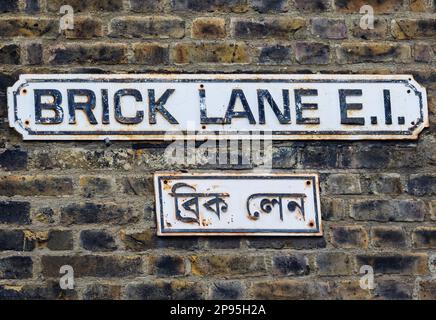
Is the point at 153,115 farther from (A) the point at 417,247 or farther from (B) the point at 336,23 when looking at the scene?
(A) the point at 417,247

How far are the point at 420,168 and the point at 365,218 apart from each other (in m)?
0.29

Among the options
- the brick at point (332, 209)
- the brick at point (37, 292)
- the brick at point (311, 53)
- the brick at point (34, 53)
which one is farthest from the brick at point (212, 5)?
the brick at point (37, 292)

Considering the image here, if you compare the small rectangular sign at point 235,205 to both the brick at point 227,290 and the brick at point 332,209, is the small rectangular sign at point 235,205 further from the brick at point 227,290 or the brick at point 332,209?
the brick at point 227,290

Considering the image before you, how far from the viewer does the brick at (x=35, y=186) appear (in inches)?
161

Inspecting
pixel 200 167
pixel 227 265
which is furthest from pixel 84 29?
pixel 227 265

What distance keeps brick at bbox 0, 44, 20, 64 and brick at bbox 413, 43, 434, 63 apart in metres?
1.47

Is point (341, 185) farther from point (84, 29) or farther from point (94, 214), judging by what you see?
point (84, 29)

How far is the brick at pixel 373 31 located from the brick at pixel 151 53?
0.71 meters

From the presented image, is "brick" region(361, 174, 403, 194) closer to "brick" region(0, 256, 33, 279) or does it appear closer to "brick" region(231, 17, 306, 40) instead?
"brick" region(231, 17, 306, 40)

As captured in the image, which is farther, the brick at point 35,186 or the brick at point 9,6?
the brick at point 9,6

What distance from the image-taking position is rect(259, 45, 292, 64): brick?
428cm

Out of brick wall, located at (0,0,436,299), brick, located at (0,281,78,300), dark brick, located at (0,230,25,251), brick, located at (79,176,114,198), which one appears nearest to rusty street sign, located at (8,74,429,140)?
brick wall, located at (0,0,436,299)

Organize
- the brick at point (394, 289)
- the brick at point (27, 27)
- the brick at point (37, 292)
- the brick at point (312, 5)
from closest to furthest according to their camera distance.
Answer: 1. the brick at point (37, 292)
2. the brick at point (394, 289)
3. the brick at point (27, 27)
4. the brick at point (312, 5)

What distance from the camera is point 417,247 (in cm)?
417
